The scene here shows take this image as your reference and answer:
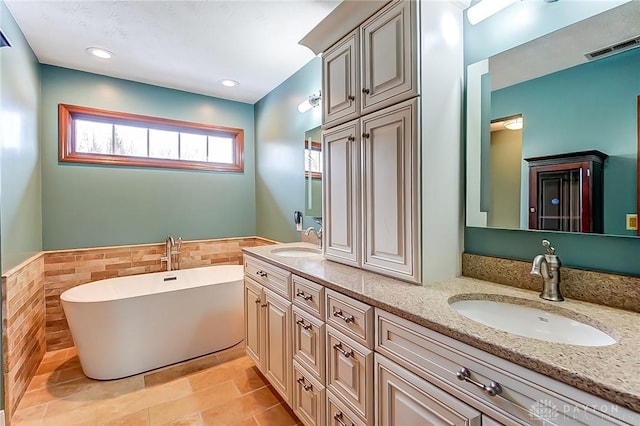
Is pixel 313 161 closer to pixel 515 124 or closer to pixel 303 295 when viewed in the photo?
pixel 303 295

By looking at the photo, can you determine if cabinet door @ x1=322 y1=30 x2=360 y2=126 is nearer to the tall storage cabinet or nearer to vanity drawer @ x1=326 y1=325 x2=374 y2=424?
the tall storage cabinet

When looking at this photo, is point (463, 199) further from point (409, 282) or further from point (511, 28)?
point (511, 28)

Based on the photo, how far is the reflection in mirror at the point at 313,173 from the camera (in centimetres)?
259

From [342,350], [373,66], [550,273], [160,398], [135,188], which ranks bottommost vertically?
[160,398]

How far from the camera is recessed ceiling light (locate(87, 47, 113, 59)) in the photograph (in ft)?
8.02

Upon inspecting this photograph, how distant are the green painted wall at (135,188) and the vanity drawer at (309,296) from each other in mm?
2217

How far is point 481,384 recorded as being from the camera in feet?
2.72

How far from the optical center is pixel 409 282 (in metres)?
1.38

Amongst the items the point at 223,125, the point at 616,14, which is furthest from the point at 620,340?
the point at 223,125

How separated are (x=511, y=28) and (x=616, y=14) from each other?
0.36 m

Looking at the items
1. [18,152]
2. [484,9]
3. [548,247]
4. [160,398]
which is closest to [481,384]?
[548,247]

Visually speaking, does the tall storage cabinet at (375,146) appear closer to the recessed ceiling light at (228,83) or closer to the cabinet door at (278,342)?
the cabinet door at (278,342)

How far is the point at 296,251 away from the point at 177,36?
1.92 meters

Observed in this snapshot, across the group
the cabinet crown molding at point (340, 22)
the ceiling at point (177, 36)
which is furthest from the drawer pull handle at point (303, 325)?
the ceiling at point (177, 36)
